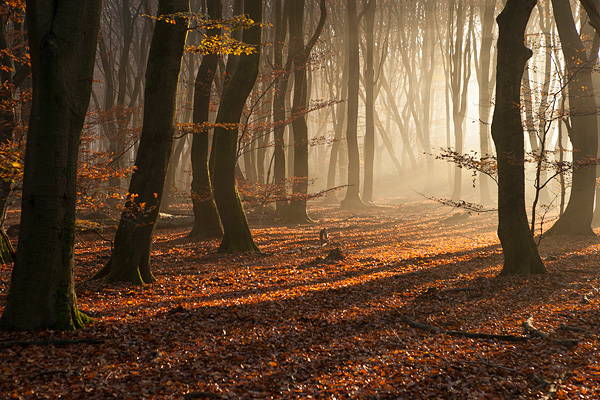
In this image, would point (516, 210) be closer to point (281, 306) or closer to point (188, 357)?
point (281, 306)

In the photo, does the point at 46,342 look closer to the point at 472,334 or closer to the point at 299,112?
the point at 472,334

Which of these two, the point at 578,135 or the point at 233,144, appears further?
the point at 578,135

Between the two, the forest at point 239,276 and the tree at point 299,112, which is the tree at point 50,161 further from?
the tree at point 299,112

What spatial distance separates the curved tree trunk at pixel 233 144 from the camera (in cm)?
1023

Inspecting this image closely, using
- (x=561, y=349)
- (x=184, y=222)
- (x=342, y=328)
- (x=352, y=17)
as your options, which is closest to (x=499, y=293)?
(x=561, y=349)

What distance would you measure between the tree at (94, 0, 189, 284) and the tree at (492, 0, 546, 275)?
5621mm

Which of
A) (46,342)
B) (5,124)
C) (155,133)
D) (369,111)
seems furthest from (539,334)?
(369,111)

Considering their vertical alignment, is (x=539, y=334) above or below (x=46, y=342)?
below

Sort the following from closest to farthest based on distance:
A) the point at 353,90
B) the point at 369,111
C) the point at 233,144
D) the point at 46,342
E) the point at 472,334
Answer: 1. the point at 46,342
2. the point at 472,334
3. the point at 233,144
4. the point at 353,90
5. the point at 369,111

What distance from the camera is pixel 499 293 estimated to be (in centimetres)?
716

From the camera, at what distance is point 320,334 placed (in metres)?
5.32

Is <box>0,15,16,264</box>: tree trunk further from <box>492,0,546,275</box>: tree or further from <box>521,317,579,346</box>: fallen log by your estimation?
<box>492,0,546,275</box>: tree

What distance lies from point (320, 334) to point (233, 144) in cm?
633

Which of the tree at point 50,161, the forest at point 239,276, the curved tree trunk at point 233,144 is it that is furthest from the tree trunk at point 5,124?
the tree at point 50,161
